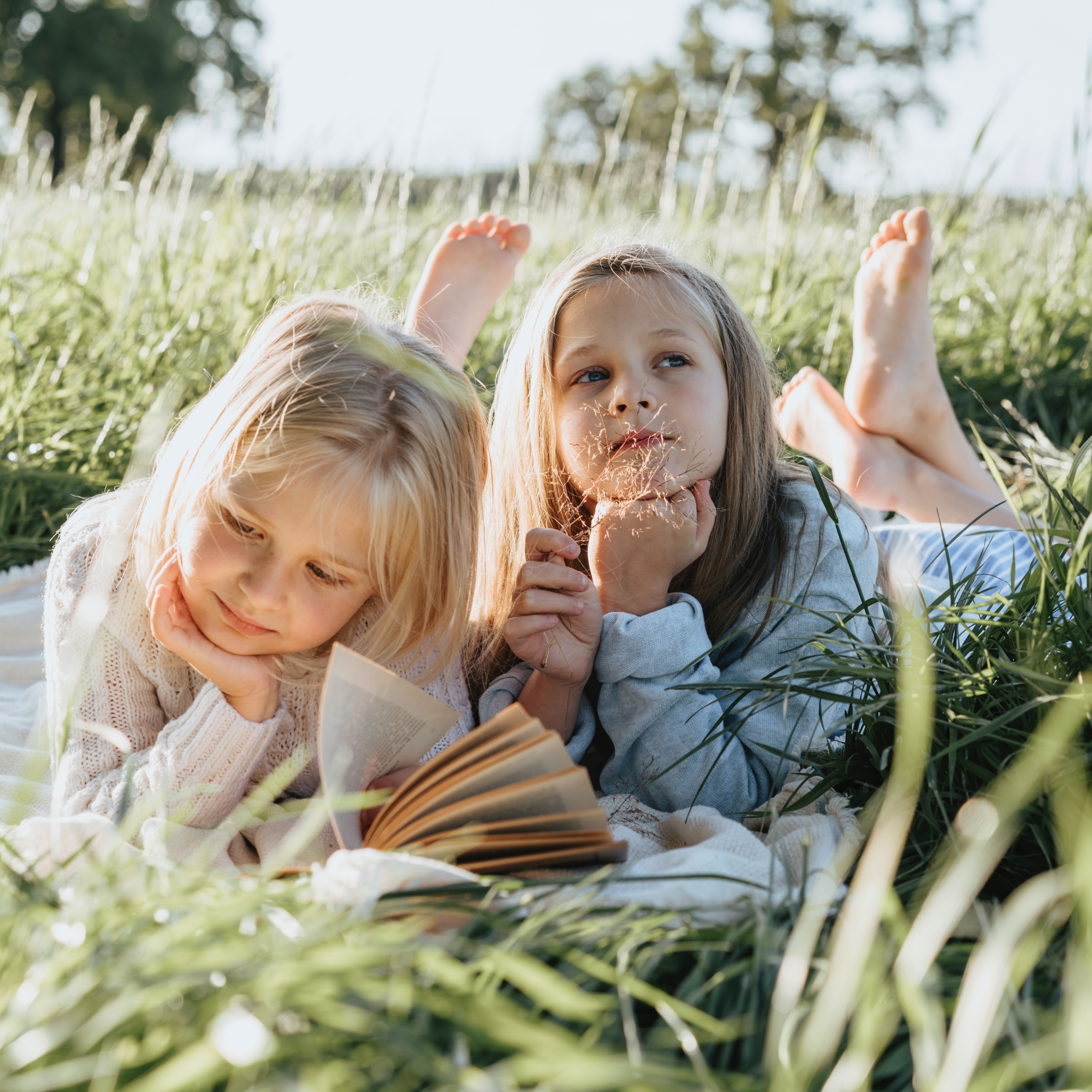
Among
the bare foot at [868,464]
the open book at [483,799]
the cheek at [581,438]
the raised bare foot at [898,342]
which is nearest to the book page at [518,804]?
the open book at [483,799]

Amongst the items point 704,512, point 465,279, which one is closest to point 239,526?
point 704,512

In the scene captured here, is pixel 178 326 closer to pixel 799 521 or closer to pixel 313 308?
pixel 313 308

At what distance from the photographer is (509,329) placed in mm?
3680

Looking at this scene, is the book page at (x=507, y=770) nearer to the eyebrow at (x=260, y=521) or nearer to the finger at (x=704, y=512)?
the eyebrow at (x=260, y=521)

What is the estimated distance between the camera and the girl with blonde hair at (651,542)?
1.71 m

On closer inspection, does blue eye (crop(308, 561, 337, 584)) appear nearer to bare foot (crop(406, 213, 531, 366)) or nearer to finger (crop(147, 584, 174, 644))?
Result: finger (crop(147, 584, 174, 644))

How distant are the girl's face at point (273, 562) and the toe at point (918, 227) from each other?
197 cm

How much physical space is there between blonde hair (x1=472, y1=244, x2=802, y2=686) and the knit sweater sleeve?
1.76ft

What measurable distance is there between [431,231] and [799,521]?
9.41 ft

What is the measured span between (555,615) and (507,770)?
610mm

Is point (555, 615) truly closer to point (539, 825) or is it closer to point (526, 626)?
point (526, 626)

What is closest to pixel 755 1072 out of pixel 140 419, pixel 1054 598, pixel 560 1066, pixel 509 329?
pixel 560 1066

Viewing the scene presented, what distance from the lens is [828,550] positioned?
192 centimetres

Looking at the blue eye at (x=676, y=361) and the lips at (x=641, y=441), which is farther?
the blue eye at (x=676, y=361)
